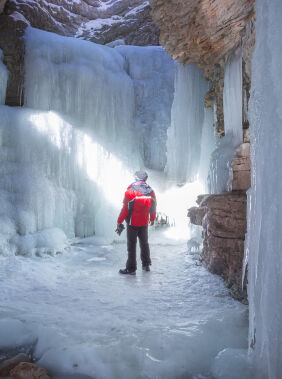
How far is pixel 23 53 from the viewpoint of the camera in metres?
7.16

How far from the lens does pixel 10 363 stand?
1875 millimetres

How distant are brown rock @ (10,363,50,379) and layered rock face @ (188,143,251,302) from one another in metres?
2.22

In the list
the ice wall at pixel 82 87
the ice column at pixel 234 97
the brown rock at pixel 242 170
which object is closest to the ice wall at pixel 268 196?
the brown rock at pixel 242 170

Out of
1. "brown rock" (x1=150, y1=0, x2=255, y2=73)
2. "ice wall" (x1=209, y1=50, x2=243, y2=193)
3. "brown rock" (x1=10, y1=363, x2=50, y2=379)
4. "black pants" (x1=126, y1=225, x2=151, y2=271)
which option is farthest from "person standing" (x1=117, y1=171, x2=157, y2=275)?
"brown rock" (x1=150, y1=0, x2=255, y2=73)

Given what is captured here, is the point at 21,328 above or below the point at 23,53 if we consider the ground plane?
below

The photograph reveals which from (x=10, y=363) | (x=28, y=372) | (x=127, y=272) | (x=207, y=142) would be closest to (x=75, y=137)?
(x=207, y=142)

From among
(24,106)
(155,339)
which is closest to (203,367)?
(155,339)

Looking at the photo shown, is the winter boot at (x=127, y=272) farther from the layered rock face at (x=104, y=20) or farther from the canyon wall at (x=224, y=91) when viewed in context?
the layered rock face at (x=104, y=20)

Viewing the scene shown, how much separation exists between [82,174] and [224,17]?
4851mm

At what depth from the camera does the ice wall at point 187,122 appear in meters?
6.02

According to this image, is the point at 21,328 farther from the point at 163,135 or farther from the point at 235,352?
the point at 163,135

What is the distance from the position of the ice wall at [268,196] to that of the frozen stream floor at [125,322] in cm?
40

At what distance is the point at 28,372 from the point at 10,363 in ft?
0.60

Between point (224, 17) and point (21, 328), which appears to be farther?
point (224, 17)
